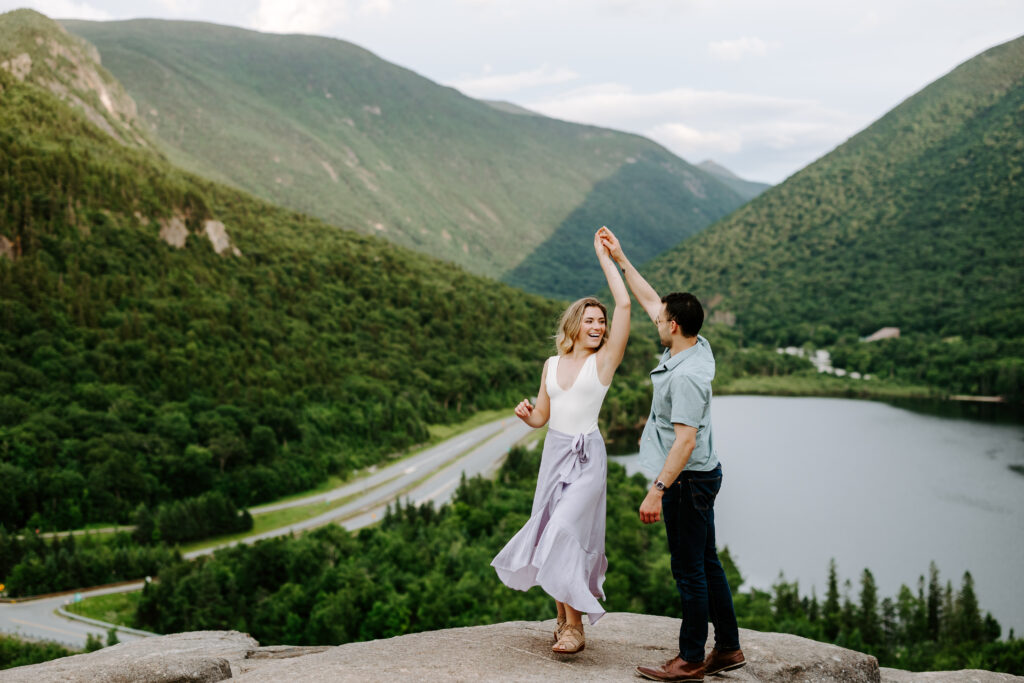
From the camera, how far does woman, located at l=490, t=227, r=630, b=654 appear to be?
5.65 metres

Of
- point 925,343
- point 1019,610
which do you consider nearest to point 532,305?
point 925,343

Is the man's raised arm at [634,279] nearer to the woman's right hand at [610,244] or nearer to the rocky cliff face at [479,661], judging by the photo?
the woman's right hand at [610,244]

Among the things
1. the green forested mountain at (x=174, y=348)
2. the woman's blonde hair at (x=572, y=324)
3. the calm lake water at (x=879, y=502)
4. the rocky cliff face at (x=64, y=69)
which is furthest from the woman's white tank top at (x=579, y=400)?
the rocky cliff face at (x=64, y=69)

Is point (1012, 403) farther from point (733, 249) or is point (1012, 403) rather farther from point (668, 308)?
point (668, 308)

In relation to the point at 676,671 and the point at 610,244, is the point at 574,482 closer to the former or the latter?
the point at 676,671

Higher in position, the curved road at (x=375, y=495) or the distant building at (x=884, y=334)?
the distant building at (x=884, y=334)

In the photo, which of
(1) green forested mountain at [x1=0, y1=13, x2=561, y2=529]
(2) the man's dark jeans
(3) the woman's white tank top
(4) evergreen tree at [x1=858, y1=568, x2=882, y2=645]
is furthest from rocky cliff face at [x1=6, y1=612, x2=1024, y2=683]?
(1) green forested mountain at [x1=0, y1=13, x2=561, y2=529]

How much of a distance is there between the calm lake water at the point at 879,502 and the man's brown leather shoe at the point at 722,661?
37336mm

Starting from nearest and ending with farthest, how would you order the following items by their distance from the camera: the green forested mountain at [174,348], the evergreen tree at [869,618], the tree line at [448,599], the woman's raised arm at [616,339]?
the woman's raised arm at [616,339] → the tree line at [448,599] → the evergreen tree at [869,618] → the green forested mountain at [174,348]

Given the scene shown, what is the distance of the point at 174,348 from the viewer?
215 feet

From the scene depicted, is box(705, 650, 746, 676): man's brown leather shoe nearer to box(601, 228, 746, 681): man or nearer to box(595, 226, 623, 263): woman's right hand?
box(601, 228, 746, 681): man

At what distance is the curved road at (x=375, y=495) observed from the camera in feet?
114

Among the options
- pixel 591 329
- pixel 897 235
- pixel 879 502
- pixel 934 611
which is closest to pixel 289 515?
pixel 934 611

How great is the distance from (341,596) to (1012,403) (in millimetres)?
87860
